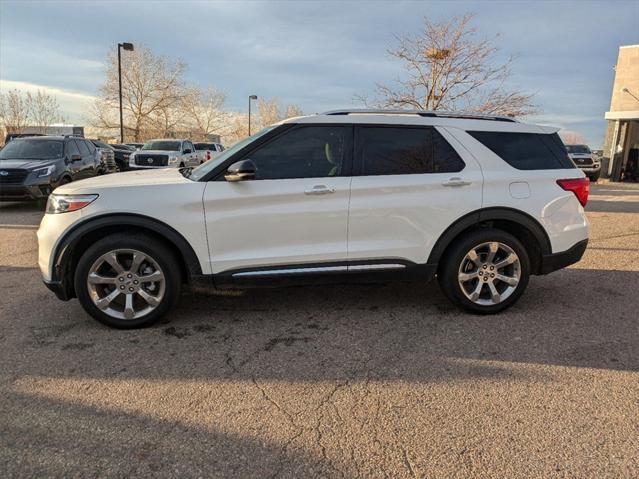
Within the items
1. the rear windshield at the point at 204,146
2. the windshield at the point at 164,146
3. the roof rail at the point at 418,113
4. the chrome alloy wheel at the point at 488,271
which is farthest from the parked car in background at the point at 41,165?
the rear windshield at the point at 204,146

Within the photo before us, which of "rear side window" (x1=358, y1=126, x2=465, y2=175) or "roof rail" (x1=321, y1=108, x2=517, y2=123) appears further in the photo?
"roof rail" (x1=321, y1=108, x2=517, y2=123)

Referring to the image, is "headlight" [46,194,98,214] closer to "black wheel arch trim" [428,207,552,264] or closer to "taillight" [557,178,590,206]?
"black wheel arch trim" [428,207,552,264]

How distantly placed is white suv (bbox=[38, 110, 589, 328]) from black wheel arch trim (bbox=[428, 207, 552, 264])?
0.03 feet

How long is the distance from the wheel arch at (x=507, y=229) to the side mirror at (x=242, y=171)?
1.73 metres

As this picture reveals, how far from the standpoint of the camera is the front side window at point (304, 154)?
3840 millimetres

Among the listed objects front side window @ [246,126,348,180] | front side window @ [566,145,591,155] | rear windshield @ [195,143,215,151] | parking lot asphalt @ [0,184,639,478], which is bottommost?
parking lot asphalt @ [0,184,639,478]

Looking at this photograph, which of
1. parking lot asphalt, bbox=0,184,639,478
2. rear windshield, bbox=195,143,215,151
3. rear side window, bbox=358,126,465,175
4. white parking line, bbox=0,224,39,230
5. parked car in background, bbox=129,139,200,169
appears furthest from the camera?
rear windshield, bbox=195,143,215,151

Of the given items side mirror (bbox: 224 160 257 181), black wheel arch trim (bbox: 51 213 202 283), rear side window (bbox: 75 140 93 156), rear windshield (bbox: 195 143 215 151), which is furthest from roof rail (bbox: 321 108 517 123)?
rear windshield (bbox: 195 143 215 151)

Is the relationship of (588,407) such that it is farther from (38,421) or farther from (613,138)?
(613,138)

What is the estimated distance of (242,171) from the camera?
11.9 feet

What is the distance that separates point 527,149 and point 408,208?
1326 millimetres

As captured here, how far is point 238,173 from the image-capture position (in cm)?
365

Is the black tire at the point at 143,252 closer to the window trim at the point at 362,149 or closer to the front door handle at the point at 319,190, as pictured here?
the front door handle at the point at 319,190

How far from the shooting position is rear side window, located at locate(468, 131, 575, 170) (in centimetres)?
416
